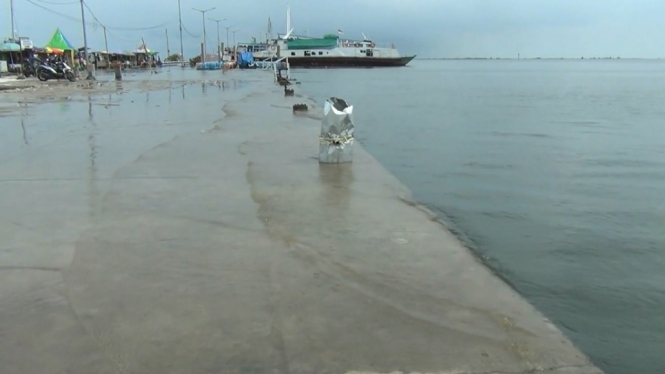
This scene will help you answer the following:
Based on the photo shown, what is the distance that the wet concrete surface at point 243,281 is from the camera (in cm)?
321

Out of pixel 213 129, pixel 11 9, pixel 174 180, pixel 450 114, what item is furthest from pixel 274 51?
pixel 174 180

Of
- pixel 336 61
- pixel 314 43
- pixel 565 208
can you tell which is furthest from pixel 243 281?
pixel 314 43

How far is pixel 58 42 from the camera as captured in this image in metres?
49.2

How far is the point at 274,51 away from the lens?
91.1 meters

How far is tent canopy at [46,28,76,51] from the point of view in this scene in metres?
48.6

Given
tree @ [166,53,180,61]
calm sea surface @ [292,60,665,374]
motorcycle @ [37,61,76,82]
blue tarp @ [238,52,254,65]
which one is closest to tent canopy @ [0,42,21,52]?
motorcycle @ [37,61,76,82]

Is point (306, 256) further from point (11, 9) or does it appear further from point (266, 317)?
point (11, 9)

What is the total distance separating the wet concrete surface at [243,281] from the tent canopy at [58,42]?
4545cm

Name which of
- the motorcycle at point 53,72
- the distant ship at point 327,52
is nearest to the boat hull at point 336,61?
the distant ship at point 327,52

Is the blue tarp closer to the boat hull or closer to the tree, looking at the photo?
the boat hull

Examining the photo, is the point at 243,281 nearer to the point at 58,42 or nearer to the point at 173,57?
the point at 58,42

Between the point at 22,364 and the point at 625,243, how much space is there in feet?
19.8

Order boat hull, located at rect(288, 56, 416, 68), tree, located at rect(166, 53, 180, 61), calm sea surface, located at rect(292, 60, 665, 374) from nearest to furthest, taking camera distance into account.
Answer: calm sea surface, located at rect(292, 60, 665, 374), boat hull, located at rect(288, 56, 416, 68), tree, located at rect(166, 53, 180, 61)

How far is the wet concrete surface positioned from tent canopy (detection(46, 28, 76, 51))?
45450 millimetres
